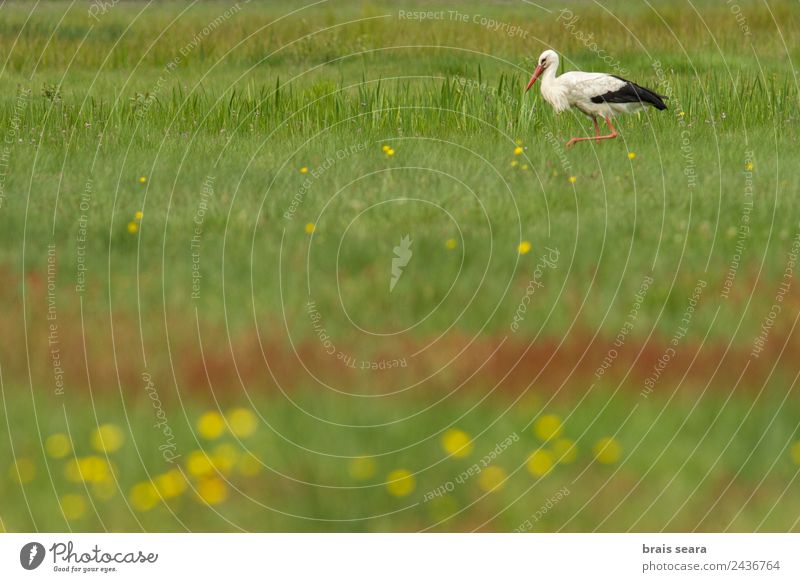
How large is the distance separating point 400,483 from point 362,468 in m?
0.21

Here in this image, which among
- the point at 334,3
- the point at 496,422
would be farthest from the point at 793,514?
the point at 334,3

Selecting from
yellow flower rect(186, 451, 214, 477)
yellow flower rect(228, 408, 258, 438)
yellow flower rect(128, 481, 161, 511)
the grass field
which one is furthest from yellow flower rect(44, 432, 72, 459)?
yellow flower rect(228, 408, 258, 438)

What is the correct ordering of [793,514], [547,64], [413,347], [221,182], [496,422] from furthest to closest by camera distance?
[547,64] < [221,182] < [413,347] < [496,422] < [793,514]

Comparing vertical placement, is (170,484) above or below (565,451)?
above

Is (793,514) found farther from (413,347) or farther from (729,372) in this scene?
(413,347)

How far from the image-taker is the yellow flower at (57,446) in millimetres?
5461

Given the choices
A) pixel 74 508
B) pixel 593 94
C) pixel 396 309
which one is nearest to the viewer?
pixel 74 508

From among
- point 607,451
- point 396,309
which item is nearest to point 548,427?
point 607,451

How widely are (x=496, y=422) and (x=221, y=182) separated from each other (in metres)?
3.70

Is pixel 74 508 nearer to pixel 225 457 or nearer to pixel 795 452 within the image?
pixel 225 457

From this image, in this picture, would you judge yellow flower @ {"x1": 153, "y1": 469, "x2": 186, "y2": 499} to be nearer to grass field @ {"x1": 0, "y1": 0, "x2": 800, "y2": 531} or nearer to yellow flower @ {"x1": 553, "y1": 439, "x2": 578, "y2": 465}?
grass field @ {"x1": 0, "y1": 0, "x2": 800, "y2": 531}

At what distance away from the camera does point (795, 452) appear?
218 inches

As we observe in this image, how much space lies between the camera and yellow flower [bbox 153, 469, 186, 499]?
5.32 meters

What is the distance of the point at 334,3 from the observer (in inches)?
474
